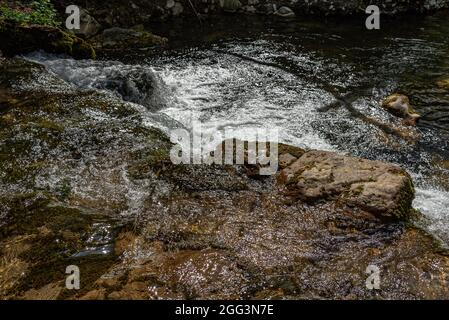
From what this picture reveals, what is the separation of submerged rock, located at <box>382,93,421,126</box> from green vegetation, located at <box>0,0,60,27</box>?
8.65m

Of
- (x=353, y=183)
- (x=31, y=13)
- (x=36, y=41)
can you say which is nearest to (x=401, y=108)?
(x=353, y=183)

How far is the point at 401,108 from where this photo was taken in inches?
318

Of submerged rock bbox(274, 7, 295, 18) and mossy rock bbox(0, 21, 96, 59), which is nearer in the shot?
mossy rock bbox(0, 21, 96, 59)

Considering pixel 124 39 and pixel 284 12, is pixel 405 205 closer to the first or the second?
pixel 124 39

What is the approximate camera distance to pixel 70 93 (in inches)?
307

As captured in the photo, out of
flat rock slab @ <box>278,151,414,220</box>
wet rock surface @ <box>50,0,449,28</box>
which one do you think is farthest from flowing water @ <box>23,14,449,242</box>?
wet rock surface @ <box>50,0,449,28</box>

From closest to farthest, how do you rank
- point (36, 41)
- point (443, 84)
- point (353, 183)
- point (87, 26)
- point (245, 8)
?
point (353, 183) → point (443, 84) → point (36, 41) → point (87, 26) → point (245, 8)

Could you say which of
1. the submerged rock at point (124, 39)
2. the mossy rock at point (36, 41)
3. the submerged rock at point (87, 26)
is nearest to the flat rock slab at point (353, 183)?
the mossy rock at point (36, 41)

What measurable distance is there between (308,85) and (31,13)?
24.1 feet

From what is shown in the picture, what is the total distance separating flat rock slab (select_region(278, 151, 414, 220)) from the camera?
4.68 meters

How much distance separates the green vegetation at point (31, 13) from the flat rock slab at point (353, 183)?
26.8 ft

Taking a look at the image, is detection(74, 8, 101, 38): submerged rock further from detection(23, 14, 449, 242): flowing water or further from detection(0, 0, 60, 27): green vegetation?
detection(23, 14, 449, 242): flowing water

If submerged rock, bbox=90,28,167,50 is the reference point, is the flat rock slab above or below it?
below
